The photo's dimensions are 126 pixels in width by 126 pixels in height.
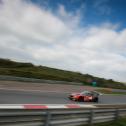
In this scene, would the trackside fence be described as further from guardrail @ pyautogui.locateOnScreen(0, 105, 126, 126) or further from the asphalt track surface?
the asphalt track surface

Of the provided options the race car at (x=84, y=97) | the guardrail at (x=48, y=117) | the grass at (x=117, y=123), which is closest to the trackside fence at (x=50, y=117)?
the guardrail at (x=48, y=117)

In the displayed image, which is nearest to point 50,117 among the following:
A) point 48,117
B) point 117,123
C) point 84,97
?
point 48,117

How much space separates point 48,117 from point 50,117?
14 centimetres

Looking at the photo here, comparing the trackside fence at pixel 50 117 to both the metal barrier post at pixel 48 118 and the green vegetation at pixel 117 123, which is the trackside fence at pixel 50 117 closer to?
the metal barrier post at pixel 48 118

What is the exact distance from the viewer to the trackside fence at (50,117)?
7.08 metres

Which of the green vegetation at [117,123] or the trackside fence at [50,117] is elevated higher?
the trackside fence at [50,117]

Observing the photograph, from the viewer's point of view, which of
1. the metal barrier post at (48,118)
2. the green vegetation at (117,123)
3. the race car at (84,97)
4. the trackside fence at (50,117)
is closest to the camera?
the trackside fence at (50,117)

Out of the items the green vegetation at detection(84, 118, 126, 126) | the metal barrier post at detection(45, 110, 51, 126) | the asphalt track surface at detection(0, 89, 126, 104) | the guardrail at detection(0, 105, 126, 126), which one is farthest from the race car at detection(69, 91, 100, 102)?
the metal barrier post at detection(45, 110, 51, 126)

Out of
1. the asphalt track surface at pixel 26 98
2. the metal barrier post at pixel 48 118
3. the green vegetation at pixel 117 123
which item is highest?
the asphalt track surface at pixel 26 98

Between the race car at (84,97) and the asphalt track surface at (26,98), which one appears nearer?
the asphalt track surface at (26,98)

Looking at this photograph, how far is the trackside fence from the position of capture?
7.08 metres

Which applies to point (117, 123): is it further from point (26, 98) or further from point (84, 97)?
point (84, 97)

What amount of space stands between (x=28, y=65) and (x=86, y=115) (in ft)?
154

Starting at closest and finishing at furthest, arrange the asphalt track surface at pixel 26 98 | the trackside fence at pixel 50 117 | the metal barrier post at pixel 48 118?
1. the trackside fence at pixel 50 117
2. the metal barrier post at pixel 48 118
3. the asphalt track surface at pixel 26 98
